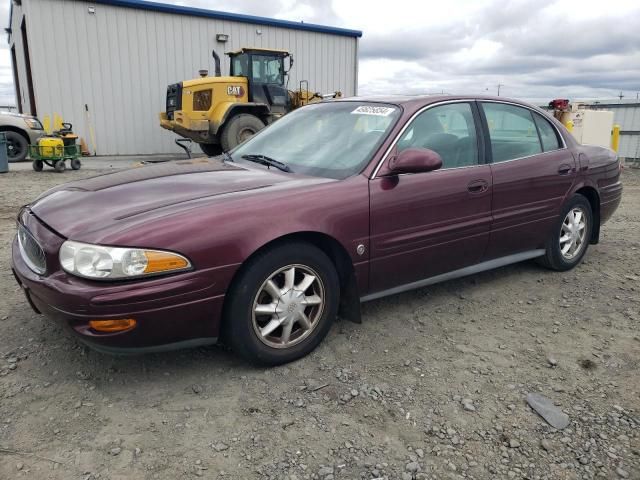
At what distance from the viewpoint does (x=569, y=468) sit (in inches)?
82.6

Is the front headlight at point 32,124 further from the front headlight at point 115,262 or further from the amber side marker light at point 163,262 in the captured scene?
the amber side marker light at point 163,262

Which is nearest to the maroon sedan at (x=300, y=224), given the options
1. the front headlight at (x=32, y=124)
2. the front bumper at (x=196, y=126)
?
the front bumper at (x=196, y=126)

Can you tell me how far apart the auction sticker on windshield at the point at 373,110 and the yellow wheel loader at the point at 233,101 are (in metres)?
9.31

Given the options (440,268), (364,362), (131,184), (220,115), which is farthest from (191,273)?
(220,115)

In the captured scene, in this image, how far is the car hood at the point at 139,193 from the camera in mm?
2514

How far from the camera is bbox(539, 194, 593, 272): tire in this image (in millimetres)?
4254

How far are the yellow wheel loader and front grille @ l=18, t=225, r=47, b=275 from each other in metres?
9.77

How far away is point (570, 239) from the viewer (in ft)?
14.4

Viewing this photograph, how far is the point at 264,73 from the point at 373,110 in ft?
36.1

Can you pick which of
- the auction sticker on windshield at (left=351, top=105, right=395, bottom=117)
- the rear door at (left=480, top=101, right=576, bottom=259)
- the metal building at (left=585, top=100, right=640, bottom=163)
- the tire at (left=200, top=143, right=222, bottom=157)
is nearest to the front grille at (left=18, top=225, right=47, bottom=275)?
the auction sticker on windshield at (left=351, top=105, right=395, bottom=117)

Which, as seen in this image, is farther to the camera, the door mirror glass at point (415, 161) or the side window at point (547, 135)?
the side window at point (547, 135)

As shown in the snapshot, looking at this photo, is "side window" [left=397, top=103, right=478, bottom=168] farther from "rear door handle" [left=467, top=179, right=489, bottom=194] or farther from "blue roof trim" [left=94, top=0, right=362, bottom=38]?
"blue roof trim" [left=94, top=0, right=362, bottom=38]

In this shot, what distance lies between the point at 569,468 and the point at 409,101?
2.34 metres

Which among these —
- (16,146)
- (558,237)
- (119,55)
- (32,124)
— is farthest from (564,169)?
(119,55)
